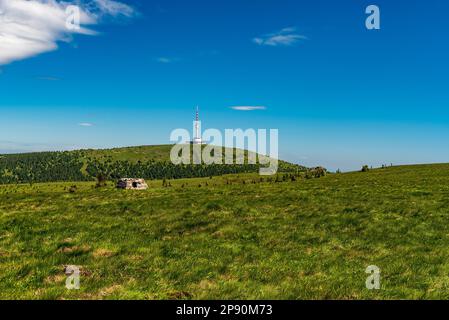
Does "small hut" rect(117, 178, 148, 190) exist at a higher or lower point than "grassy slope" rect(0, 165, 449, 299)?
higher

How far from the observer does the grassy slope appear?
1166cm

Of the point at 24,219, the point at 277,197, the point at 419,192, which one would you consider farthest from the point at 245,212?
the point at 419,192

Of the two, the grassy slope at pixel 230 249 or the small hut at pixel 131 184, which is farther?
the small hut at pixel 131 184

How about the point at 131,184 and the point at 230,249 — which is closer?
the point at 230,249

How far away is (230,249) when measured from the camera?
633 inches

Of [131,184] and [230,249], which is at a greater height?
[131,184]

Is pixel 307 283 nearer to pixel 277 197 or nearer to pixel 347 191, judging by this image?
pixel 277 197

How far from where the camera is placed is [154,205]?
27.7m

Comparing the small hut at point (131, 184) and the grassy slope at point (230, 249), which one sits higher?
the small hut at point (131, 184)

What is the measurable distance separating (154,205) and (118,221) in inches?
230

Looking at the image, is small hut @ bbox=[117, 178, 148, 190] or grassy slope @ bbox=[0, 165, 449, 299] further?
small hut @ bbox=[117, 178, 148, 190]

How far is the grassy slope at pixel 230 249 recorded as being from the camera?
11.7m
